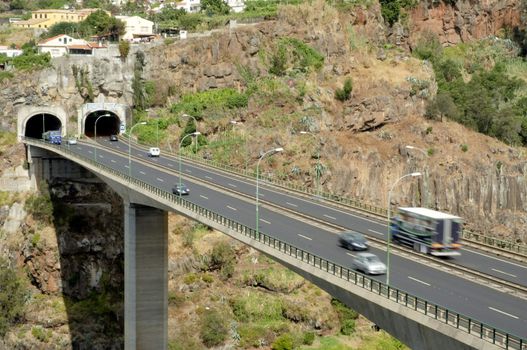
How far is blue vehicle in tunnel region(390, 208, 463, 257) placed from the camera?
47.4 meters

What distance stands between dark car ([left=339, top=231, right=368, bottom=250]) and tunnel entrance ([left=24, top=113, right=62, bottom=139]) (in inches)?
3325

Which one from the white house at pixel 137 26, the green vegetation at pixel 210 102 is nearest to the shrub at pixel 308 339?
the green vegetation at pixel 210 102

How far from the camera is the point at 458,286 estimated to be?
131 ft

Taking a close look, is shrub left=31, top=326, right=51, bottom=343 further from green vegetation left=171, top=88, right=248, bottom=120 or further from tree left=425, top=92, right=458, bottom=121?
tree left=425, top=92, right=458, bottom=121

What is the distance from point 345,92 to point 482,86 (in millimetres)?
29306

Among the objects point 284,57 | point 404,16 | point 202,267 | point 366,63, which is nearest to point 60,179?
point 202,267

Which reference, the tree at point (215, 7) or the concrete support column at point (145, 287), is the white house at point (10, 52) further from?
→ the concrete support column at point (145, 287)

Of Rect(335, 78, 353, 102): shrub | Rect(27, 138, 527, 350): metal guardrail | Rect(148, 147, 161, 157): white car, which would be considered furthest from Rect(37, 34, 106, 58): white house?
Rect(27, 138, 527, 350): metal guardrail

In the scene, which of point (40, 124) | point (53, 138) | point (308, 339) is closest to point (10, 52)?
point (40, 124)

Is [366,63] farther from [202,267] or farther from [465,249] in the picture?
[465,249]

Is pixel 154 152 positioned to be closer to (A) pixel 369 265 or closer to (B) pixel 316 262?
(B) pixel 316 262

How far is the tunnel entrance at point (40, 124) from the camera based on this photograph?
125 metres

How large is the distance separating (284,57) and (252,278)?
39.7 meters

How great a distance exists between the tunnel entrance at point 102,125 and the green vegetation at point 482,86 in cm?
5117
